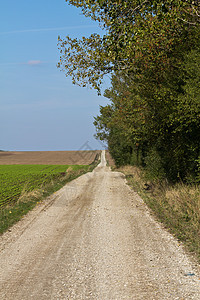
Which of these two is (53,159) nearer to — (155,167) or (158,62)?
(155,167)

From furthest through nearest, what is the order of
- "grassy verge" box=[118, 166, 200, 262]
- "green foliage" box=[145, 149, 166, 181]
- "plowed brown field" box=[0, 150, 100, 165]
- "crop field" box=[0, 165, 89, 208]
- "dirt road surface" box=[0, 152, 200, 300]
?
"plowed brown field" box=[0, 150, 100, 165], "crop field" box=[0, 165, 89, 208], "green foliage" box=[145, 149, 166, 181], "grassy verge" box=[118, 166, 200, 262], "dirt road surface" box=[0, 152, 200, 300]

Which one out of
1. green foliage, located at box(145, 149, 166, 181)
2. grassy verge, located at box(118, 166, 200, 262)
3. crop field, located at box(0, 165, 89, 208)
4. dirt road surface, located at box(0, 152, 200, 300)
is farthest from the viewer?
crop field, located at box(0, 165, 89, 208)

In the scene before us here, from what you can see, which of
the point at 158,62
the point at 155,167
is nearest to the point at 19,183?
the point at 155,167

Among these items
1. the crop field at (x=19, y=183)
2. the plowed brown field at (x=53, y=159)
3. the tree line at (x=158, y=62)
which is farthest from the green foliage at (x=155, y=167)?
the plowed brown field at (x=53, y=159)

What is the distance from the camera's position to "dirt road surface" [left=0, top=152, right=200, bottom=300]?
6.14 meters

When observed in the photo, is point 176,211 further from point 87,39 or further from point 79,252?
point 87,39

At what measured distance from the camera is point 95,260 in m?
7.98

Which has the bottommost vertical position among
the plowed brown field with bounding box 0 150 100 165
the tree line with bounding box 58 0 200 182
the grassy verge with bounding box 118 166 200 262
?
the grassy verge with bounding box 118 166 200 262

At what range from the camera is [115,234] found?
10602 millimetres

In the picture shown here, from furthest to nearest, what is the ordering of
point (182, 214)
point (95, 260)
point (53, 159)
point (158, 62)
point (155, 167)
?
point (53, 159), point (155, 167), point (158, 62), point (182, 214), point (95, 260)

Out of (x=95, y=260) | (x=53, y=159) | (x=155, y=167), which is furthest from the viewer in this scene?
(x=53, y=159)

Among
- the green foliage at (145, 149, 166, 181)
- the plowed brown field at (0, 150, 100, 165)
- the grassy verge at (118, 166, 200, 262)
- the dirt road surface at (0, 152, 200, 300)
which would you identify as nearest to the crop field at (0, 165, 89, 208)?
the dirt road surface at (0, 152, 200, 300)

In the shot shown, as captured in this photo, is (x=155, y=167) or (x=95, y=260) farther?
(x=155, y=167)

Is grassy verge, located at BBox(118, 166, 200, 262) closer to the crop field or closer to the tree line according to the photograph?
the tree line
